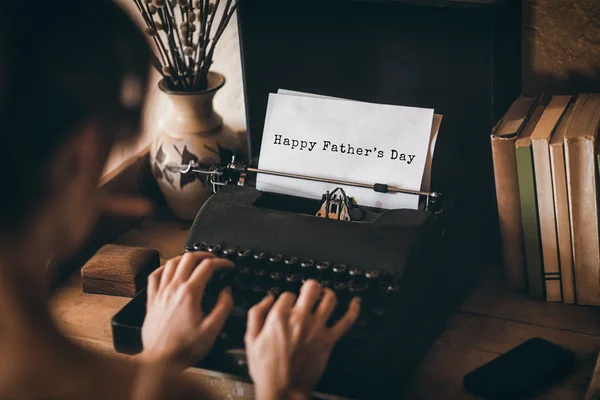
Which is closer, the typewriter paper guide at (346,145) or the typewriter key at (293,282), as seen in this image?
the typewriter key at (293,282)

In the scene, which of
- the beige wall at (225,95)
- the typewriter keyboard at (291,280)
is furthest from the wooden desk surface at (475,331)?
the beige wall at (225,95)

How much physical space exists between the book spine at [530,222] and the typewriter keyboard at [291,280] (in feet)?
0.97

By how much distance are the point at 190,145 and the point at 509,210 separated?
2.21ft

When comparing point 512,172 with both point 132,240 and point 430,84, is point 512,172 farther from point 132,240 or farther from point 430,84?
point 132,240

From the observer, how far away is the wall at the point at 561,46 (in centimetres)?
136

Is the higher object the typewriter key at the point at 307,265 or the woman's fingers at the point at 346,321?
the typewriter key at the point at 307,265

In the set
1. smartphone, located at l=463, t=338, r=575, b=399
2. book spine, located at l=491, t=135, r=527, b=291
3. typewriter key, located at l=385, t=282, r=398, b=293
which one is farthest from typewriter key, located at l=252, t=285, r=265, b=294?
book spine, located at l=491, t=135, r=527, b=291

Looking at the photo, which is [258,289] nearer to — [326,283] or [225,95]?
[326,283]

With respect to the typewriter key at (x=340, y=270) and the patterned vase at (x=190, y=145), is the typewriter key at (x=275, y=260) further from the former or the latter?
the patterned vase at (x=190, y=145)

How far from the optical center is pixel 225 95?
1818 millimetres

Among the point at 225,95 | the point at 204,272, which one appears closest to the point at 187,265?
the point at 204,272

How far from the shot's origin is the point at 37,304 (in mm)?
771

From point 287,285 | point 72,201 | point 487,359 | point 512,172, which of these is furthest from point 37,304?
point 512,172

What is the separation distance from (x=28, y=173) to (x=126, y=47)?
16 centimetres
